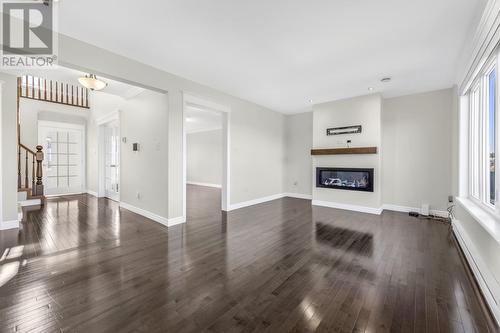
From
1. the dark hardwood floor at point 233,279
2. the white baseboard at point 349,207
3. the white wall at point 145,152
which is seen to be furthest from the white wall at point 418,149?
the white wall at point 145,152

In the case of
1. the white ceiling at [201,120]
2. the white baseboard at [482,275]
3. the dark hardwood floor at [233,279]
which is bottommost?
the dark hardwood floor at [233,279]

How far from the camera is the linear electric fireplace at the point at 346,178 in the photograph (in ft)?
15.2

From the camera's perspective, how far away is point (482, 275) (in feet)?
6.45

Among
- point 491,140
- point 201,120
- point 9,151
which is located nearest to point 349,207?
point 491,140

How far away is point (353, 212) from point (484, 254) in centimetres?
262

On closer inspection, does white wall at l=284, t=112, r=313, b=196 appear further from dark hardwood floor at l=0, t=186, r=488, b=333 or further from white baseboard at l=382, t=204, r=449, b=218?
dark hardwood floor at l=0, t=186, r=488, b=333

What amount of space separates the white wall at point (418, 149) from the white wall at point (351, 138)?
60cm

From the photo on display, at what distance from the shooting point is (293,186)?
261 inches

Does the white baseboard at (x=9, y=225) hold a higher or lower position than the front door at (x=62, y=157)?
lower

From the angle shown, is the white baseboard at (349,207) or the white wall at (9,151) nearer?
the white wall at (9,151)

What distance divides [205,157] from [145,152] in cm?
535

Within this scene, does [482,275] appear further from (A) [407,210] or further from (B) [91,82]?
(B) [91,82]

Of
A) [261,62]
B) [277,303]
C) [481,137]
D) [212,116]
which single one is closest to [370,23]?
[261,62]

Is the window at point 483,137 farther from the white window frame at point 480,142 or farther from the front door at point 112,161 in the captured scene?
the front door at point 112,161
